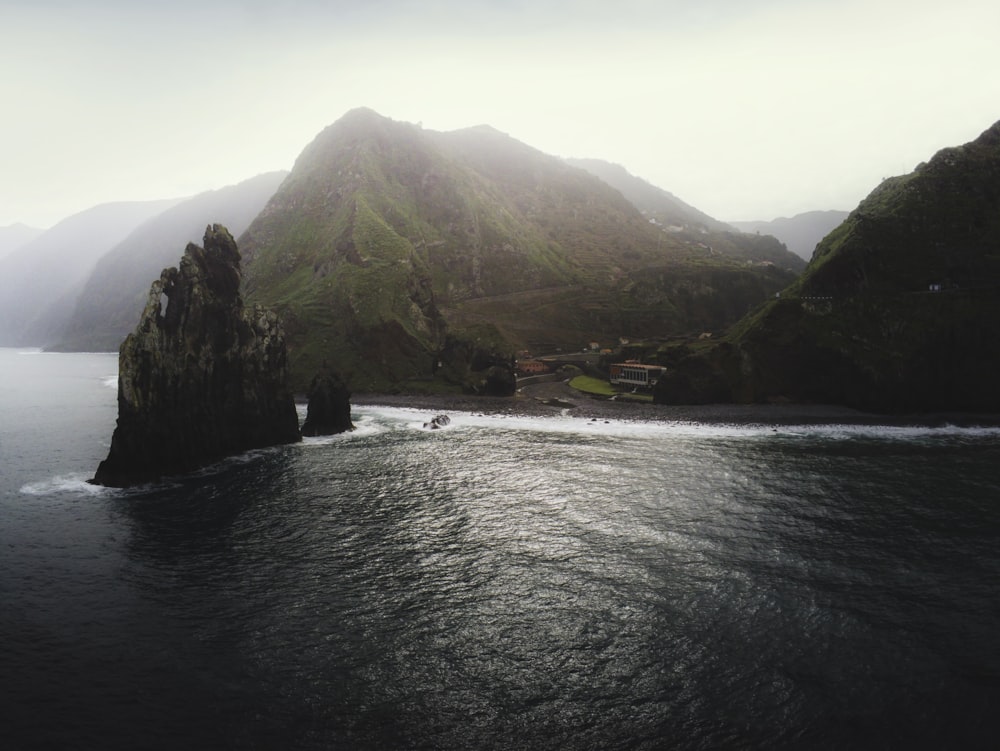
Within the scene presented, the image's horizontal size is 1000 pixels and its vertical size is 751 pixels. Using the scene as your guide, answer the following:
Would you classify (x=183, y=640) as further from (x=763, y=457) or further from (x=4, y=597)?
(x=763, y=457)

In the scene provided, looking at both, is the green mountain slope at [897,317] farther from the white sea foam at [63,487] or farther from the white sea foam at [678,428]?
the white sea foam at [63,487]

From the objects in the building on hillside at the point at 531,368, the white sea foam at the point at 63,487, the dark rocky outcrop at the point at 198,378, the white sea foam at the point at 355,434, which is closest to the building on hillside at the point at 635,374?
the building on hillside at the point at 531,368

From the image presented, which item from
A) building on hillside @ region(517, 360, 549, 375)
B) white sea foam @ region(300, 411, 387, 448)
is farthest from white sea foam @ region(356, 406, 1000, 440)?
building on hillside @ region(517, 360, 549, 375)

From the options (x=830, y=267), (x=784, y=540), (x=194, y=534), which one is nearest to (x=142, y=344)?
(x=194, y=534)

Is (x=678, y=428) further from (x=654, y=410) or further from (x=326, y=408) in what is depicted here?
(x=326, y=408)

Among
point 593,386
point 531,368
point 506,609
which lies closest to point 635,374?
point 593,386
